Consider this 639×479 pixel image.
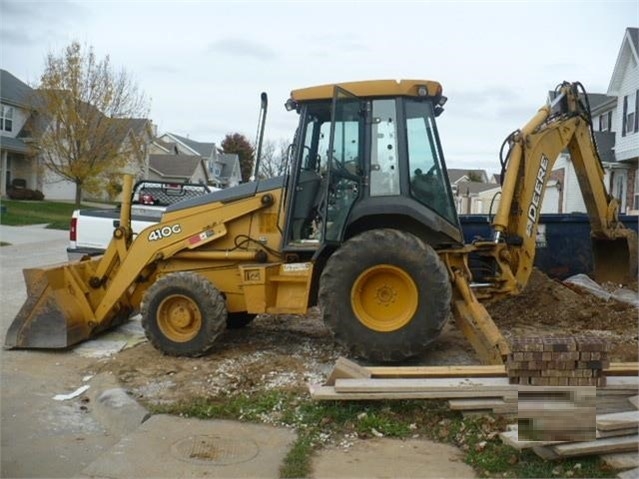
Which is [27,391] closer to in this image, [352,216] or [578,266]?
[352,216]

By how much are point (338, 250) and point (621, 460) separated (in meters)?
3.20

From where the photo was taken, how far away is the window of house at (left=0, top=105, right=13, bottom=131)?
130 feet

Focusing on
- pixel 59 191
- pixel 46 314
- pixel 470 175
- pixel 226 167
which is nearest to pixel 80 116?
pixel 59 191

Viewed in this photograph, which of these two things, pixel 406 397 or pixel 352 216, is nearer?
pixel 406 397

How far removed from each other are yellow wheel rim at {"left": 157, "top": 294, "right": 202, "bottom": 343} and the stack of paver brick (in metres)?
3.46

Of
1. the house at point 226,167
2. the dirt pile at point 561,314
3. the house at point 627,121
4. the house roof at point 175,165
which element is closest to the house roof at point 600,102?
the house at point 627,121

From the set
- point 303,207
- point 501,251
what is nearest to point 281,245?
point 303,207

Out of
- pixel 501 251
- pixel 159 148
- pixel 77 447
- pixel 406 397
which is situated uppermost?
pixel 159 148

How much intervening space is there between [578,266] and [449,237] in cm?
583

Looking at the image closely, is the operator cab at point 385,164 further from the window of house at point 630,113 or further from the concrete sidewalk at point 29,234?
the window of house at point 630,113

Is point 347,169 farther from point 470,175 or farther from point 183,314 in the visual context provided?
point 470,175

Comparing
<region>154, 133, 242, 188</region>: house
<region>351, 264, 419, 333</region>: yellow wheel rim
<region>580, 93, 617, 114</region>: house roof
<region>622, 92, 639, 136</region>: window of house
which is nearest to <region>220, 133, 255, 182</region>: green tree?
<region>154, 133, 242, 188</region>: house

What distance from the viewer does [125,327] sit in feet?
29.5

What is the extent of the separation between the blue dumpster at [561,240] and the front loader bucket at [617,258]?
169 cm
